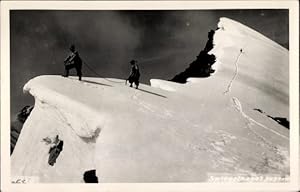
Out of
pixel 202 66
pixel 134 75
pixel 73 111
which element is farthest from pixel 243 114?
pixel 73 111

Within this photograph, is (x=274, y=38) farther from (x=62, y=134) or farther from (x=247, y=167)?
(x=62, y=134)

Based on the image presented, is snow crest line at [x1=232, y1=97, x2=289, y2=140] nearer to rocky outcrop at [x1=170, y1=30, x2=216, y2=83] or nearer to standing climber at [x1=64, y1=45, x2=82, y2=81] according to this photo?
rocky outcrop at [x1=170, y1=30, x2=216, y2=83]

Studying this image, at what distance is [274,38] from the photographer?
4.24ft

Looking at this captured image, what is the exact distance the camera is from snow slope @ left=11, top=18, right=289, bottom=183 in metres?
1.24

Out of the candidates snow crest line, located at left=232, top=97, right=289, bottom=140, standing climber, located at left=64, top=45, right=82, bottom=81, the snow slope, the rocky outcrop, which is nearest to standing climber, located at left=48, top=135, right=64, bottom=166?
the snow slope

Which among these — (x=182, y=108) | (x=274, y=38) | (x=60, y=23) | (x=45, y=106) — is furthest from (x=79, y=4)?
(x=274, y=38)

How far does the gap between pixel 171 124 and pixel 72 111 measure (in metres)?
0.25

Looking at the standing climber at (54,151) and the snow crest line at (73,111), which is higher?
the snow crest line at (73,111)

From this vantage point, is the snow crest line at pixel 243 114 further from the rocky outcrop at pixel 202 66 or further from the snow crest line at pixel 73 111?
the snow crest line at pixel 73 111

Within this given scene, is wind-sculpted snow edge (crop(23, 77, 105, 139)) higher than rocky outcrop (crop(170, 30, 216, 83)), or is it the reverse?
rocky outcrop (crop(170, 30, 216, 83))

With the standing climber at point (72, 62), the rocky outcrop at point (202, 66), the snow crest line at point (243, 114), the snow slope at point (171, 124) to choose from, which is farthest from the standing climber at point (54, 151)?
the snow crest line at point (243, 114)

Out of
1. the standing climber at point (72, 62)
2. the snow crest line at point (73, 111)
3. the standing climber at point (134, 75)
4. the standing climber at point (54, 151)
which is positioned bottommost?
the standing climber at point (54, 151)

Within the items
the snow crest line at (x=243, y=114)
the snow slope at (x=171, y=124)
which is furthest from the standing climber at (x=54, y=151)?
the snow crest line at (x=243, y=114)

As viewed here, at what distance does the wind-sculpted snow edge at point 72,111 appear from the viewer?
1.24 m
